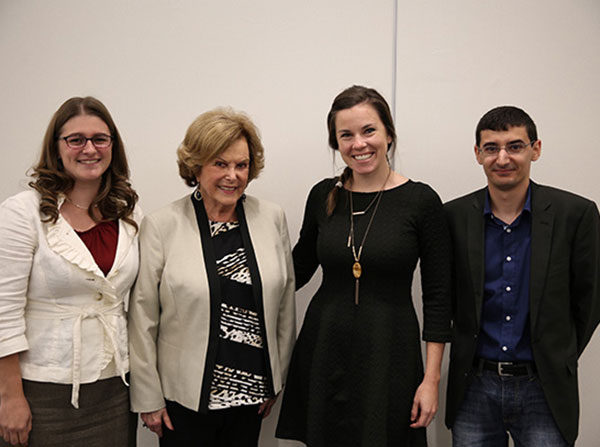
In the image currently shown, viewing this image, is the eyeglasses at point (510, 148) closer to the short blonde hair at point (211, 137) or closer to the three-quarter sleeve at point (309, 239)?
the three-quarter sleeve at point (309, 239)

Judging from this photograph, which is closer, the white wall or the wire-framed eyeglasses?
the wire-framed eyeglasses

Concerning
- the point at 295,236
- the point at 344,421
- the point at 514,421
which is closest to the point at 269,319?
the point at 344,421

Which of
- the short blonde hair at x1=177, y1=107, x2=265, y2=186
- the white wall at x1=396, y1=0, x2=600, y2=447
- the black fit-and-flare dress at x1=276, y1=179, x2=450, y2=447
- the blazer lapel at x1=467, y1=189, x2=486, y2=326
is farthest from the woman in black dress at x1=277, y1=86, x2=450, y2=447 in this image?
the white wall at x1=396, y1=0, x2=600, y2=447

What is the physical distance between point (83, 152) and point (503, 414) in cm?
165

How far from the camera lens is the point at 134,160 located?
2.32 m

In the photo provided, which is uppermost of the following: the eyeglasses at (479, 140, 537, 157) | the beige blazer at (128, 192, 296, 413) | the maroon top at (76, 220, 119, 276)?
the eyeglasses at (479, 140, 537, 157)

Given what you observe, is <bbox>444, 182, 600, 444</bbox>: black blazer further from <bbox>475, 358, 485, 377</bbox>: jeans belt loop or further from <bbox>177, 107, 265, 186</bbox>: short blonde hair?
<bbox>177, 107, 265, 186</bbox>: short blonde hair

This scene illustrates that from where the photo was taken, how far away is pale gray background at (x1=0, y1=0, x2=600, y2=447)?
2.19 m

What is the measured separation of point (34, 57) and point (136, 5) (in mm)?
531

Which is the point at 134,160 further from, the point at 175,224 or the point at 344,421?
the point at 344,421

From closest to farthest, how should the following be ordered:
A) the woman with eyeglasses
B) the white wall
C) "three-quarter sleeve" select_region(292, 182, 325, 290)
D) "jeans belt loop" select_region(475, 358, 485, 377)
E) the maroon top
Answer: the woman with eyeglasses → the maroon top → "jeans belt loop" select_region(475, 358, 485, 377) → "three-quarter sleeve" select_region(292, 182, 325, 290) → the white wall

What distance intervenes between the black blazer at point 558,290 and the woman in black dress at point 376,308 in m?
0.12

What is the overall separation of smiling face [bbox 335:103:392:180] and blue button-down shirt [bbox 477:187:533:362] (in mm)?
447

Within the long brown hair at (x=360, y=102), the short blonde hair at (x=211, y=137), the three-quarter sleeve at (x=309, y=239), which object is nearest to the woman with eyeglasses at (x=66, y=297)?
the short blonde hair at (x=211, y=137)
